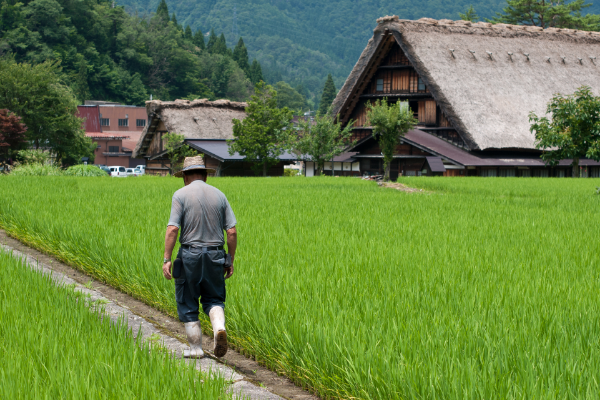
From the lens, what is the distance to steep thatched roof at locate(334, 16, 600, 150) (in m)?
28.2

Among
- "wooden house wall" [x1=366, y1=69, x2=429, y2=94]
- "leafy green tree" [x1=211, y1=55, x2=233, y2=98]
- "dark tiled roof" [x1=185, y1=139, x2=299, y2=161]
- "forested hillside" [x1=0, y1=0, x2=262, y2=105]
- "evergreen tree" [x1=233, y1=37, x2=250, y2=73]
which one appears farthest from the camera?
"evergreen tree" [x1=233, y1=37, x2=250, y2=73]

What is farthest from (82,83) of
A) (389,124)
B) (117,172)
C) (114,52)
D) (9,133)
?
(389,124)

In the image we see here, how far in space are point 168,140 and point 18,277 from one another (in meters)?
28.6

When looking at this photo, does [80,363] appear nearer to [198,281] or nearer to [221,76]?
[198,281]

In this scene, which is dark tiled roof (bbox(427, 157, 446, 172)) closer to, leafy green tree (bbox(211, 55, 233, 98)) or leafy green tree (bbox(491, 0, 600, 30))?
leafy green tree (bbox(491, 0, 600, 30))

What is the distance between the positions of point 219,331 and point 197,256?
47 centimetres

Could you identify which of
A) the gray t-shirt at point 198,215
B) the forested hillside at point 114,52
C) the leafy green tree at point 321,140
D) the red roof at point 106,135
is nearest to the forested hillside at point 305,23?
the forested hillside at point 114,52

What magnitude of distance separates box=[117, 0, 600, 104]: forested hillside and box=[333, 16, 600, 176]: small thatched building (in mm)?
121355

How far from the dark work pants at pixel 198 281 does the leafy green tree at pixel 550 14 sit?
4639 centimetres

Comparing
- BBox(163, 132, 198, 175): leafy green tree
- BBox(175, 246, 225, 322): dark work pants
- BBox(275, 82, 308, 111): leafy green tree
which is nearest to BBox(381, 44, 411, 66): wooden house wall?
BBox(163, 132, 198, 175): leafy green tree

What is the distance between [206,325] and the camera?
4008mm

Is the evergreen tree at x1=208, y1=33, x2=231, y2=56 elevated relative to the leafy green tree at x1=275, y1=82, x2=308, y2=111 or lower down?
elevated

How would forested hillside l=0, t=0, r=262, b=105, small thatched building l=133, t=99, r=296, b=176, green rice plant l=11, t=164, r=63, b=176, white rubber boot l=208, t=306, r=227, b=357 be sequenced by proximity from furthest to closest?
forested hillside l=0, t=0, r=262, b=105 < small thatched building l=133, t=99, r=296, b=176 < green rice plant l=11, t=164, r=63, b=176 < white rubber boot l=208, t=306, r=227, b=357

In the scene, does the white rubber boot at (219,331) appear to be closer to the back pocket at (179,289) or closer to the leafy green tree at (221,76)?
the back pocket at (179,289)
